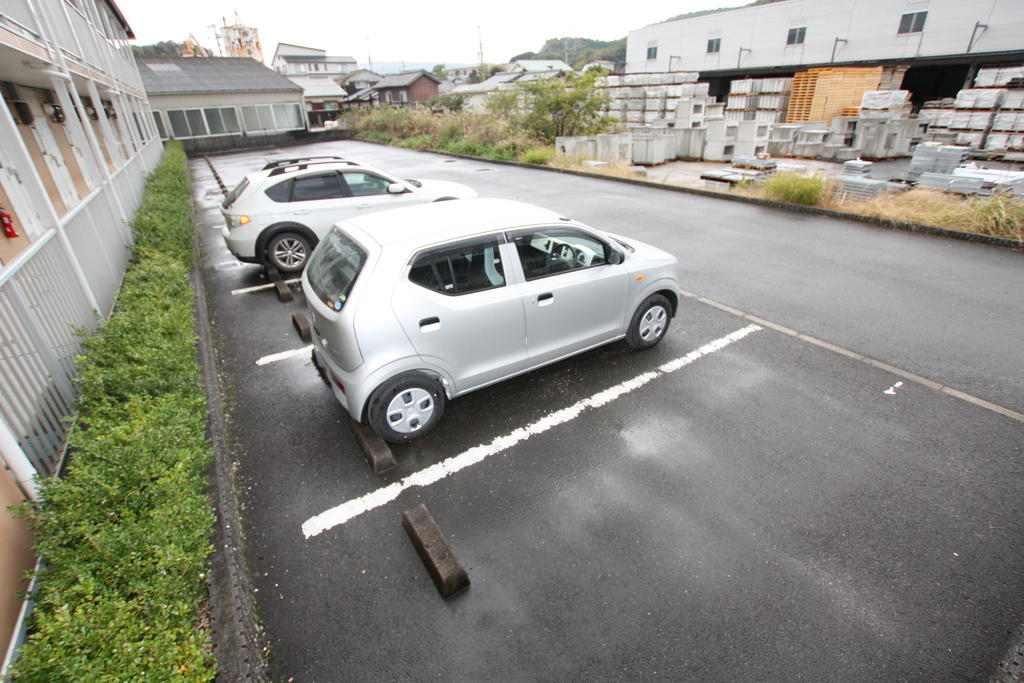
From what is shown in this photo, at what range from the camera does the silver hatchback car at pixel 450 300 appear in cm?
368

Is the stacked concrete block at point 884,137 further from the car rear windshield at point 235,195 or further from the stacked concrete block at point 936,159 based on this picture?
the car rear windshield at point 235,195

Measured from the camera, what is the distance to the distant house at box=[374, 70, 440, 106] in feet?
190

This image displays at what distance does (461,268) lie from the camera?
4016 millimetres

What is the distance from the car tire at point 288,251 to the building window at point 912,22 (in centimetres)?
3469

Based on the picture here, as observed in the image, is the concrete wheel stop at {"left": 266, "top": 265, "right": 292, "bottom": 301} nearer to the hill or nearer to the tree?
the tree

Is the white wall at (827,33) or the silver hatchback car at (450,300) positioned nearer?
the silver hatchback car at (450,300)

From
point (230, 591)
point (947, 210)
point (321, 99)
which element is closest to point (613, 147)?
point (947, 210)

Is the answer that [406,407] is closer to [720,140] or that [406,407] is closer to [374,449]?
[374,449]

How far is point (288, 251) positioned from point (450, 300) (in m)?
5.19

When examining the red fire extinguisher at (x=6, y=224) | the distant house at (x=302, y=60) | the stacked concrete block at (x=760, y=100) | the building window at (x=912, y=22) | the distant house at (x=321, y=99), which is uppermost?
the distant house at (x=302, y=60)

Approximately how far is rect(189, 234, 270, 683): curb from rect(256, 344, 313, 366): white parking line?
1588 mm

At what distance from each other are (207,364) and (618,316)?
437 centimetres

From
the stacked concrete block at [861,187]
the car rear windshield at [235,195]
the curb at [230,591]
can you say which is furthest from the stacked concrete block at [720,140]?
the curb at [230,591]

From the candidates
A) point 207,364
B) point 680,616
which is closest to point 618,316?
point 680,616
